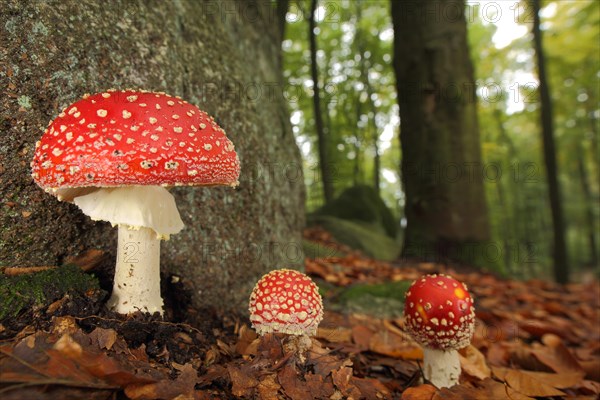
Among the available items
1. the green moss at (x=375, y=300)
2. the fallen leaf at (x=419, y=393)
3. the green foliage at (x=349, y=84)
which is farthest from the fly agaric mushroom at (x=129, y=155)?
the green foliage at (x=349, y=84)

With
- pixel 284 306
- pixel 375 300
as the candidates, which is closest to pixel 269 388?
pixel 284 306

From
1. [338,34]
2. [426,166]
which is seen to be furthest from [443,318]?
[338,34]

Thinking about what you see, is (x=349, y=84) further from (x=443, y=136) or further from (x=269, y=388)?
(x=269, y=388)

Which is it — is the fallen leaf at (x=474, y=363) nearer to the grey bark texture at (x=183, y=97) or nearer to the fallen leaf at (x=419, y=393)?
the fallen leaf at (x=419, y=393)

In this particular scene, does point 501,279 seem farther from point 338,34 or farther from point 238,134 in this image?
point 338,34

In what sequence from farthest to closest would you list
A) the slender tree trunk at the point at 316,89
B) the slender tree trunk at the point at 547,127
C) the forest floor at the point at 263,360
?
the slender tree trunk at the point at 316,89 → the slender tree trunk at the point at 547,127 → the forest floor at the point at 263,360
